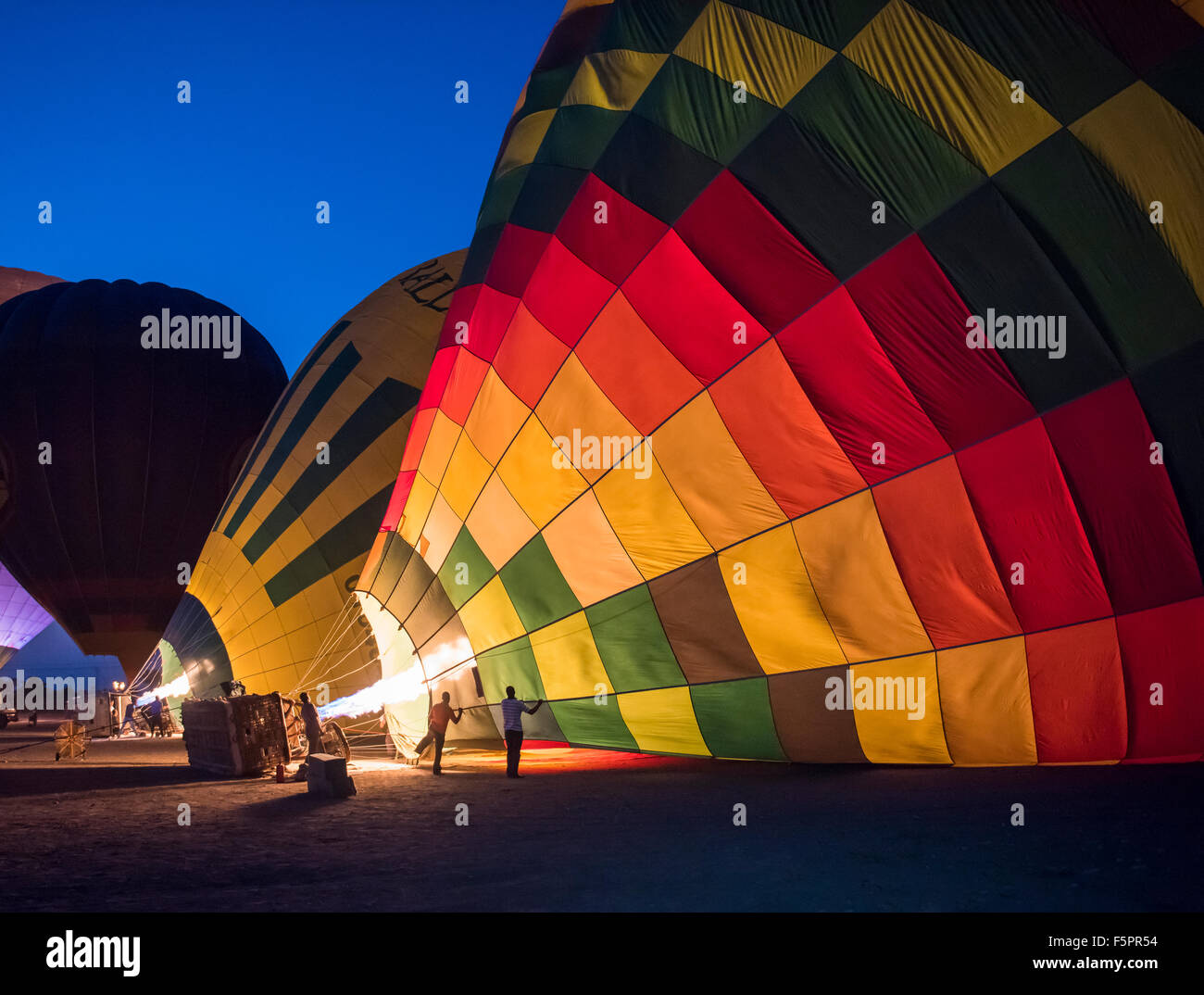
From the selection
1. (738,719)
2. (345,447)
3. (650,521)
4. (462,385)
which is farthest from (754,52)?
(345,447)

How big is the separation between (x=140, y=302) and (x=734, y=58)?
15981mm

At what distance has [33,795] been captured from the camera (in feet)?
22.7

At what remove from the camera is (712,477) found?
6.48m

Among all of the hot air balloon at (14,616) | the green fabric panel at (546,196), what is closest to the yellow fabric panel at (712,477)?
the green fabric panel at (546,196)

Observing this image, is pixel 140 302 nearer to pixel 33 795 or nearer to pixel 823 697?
pixel 33 795

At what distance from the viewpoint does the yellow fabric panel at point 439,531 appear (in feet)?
25.7

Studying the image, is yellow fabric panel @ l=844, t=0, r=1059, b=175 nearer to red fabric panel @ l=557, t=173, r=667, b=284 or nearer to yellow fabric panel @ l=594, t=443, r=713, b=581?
red fabric panel @ l=557, t=173, r=667, b=284

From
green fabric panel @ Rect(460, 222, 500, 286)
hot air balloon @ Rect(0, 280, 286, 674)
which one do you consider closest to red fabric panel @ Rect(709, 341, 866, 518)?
green fabric panel @ Rect(460, 222, 500, 286)

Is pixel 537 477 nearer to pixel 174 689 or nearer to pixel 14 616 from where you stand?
pixel 174 689

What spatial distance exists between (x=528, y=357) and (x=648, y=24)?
8.01ft

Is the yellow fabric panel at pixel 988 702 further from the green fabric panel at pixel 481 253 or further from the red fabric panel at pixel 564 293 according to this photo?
the green fabric panel at pixel 481 253

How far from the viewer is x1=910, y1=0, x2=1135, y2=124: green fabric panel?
530 cm

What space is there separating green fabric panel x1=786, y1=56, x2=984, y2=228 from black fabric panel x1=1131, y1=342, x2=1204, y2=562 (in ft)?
4.82
